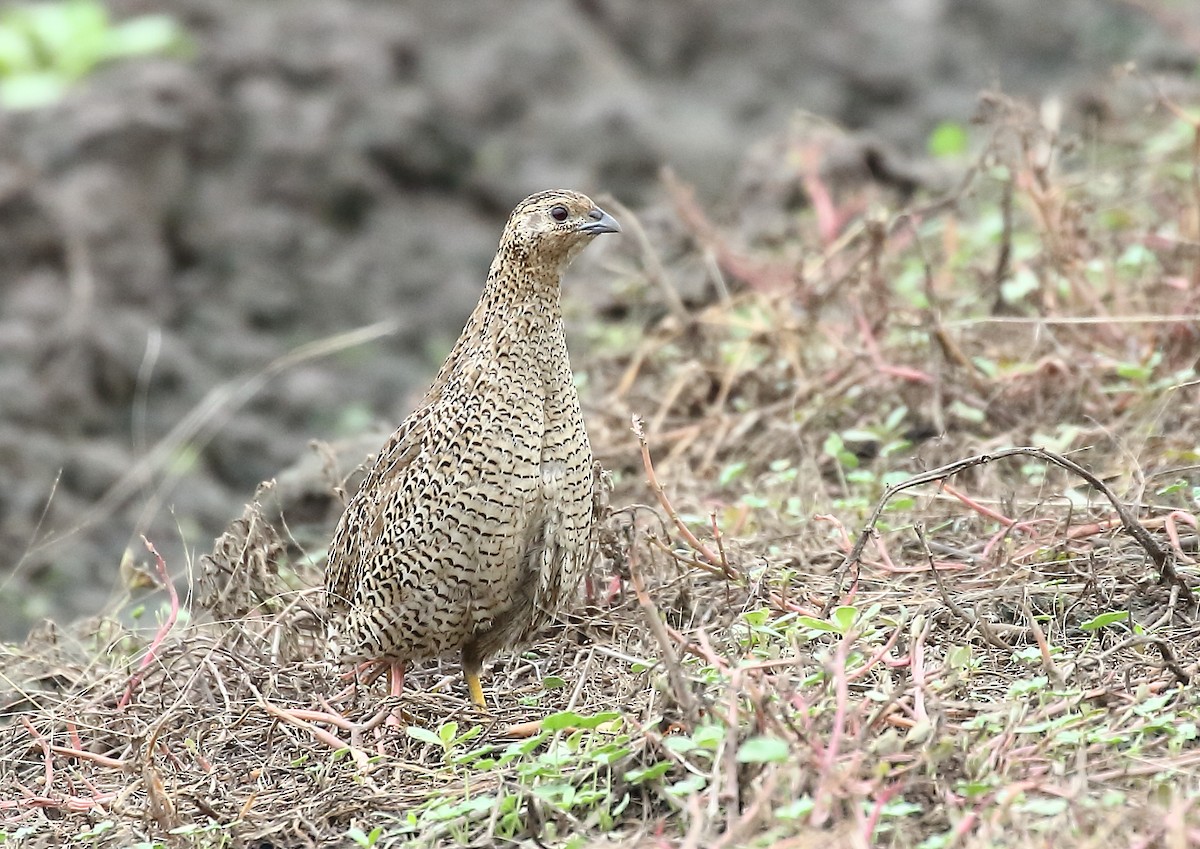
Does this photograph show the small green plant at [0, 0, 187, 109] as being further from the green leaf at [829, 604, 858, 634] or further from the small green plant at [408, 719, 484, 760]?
the green leaf at [829, 604, 858, 634]

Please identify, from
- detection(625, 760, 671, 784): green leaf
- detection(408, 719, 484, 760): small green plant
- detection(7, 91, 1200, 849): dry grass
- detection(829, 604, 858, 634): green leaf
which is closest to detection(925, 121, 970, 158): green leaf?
detection(7, 91, 1200, 849): dry grass

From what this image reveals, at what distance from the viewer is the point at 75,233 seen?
8.48 meters

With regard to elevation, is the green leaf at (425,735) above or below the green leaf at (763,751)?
below

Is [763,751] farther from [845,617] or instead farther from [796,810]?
[845,617]

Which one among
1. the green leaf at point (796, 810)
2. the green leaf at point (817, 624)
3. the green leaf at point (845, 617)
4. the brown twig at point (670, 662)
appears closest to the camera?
the green leaf at point (796, 810)

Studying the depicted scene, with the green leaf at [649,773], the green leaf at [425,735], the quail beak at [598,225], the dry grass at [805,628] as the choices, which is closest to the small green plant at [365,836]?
the dry grass at [805,628]

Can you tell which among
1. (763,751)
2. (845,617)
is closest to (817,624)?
(845,617)

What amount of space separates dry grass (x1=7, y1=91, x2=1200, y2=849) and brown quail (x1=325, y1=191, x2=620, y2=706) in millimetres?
204

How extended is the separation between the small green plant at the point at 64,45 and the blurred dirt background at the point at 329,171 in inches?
5.3

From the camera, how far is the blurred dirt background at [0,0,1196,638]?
26.2 ft

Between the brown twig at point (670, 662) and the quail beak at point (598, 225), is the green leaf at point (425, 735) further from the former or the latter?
the quail beak at point (598, 225)

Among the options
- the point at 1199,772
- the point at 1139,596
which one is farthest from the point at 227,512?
the point at 1199,772

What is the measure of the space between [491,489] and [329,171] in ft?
18.6

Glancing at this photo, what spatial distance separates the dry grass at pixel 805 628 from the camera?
321 centimetres
